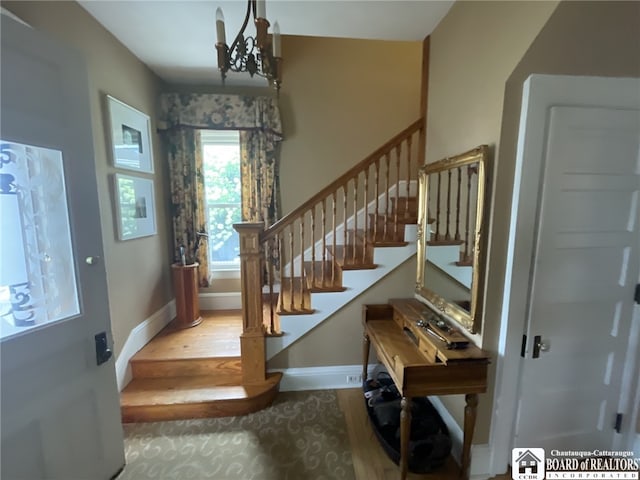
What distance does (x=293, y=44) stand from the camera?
3.01m

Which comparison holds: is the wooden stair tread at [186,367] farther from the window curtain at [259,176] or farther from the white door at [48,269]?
the window curtain at [259,176]

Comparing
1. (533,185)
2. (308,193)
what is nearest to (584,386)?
(533,185)

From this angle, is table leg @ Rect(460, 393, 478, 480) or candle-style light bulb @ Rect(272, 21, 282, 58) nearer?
candle-style light bulb @ Rect(272, 21, 282, 58)

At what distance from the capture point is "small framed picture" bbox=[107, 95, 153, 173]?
226 cm

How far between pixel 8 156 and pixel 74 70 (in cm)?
48

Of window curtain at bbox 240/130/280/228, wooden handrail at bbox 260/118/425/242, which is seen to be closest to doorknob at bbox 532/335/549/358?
wooden handrail at bbox 260/118/425/242

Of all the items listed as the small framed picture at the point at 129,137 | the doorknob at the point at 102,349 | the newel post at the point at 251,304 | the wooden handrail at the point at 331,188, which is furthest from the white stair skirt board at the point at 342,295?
the small framed picture at the point at 129,137

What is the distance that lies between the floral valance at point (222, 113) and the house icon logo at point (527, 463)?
10.5 feet

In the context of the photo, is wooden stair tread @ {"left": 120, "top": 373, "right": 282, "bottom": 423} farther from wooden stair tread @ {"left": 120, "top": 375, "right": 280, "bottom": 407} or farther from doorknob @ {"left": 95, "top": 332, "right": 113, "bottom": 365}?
doorknob @ {"left": 95, "top": 332, "right": 113, "bottom": 365}

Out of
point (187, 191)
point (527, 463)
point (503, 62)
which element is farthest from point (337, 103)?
point (527, 463)

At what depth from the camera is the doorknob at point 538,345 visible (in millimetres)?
1538

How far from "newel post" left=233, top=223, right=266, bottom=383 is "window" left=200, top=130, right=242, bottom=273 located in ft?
3.72

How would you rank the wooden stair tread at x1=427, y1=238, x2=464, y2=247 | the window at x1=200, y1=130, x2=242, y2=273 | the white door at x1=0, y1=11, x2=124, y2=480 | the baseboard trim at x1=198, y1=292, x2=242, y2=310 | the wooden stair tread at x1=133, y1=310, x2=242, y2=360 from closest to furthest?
the white door at x1=0, y1=11, x2=124, y2=480
the wooden stair tread at x1=427, y1=238, x2=464, y2=247
the wooden stair tread at x1=133, y1=310, x2=242, y2=360
the window at x1=200, y1=130, x2=242, y2=273
the baseboard trim at x1=198, y1=292, x2=242, y2=310

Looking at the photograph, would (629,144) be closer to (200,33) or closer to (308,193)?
(308,193)
